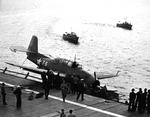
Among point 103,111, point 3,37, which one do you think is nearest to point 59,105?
point 103,111

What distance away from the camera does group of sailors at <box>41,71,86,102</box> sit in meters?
20.5

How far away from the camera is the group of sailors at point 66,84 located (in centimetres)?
2048

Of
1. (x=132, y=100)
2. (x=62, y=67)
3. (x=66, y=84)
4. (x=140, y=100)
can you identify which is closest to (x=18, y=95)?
(x=66, y=84)

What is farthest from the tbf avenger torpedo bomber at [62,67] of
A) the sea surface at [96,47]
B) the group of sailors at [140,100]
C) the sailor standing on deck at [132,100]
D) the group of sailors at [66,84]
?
the sea surface at [96,47]

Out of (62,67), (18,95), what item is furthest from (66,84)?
(62,67)

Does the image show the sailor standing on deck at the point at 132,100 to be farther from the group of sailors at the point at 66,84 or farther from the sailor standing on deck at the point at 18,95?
the sailor standing on deck at the point at 18,95

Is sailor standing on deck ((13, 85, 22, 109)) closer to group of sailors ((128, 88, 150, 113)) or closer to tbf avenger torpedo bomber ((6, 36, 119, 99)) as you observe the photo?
tbf avenger torpedo bomber ((6, 36, 119, 99))

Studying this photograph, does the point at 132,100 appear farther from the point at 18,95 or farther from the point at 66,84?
the point at 18,95

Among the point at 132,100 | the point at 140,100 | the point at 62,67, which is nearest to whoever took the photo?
the point at 140,100

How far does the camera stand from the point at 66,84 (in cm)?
2034

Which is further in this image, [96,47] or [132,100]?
[96,47]

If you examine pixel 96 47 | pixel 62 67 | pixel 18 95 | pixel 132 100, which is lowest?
pixel 18 95

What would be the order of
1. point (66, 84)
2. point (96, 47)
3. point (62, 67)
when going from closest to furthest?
point (66, 84)
point (62, 67)
point (96, 47)

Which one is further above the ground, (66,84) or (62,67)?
(62,67)
